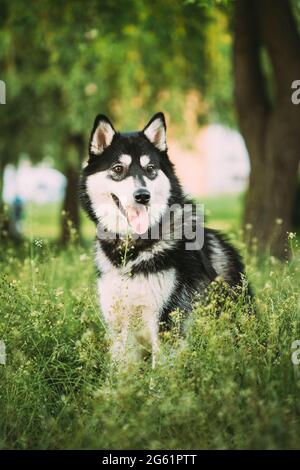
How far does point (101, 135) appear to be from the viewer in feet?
17.7

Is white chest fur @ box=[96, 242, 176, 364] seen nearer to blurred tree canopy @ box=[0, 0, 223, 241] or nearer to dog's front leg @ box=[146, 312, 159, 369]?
dog's front leg @ box=[146, 312, 159, 369]

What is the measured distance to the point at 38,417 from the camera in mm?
4305

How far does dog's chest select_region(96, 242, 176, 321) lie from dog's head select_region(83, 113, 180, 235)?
43 cm

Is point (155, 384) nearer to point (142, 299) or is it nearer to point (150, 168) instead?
point (142, 299)

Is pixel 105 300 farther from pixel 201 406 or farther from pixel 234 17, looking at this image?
pixel 234 17

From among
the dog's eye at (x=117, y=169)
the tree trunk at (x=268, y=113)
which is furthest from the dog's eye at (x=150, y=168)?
the tree trunk at (x=268, y=113)

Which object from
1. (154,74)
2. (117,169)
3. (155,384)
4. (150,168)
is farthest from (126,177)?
(154,74)

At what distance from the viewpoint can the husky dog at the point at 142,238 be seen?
4977 millimetres

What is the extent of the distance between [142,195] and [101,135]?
0.65 m

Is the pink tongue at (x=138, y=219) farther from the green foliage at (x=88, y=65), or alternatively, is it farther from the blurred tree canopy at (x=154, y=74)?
the green foliage at (x=88, y=65)

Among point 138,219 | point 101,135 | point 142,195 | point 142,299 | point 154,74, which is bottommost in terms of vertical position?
point 142,299

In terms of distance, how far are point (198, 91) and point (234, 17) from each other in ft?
18.1
